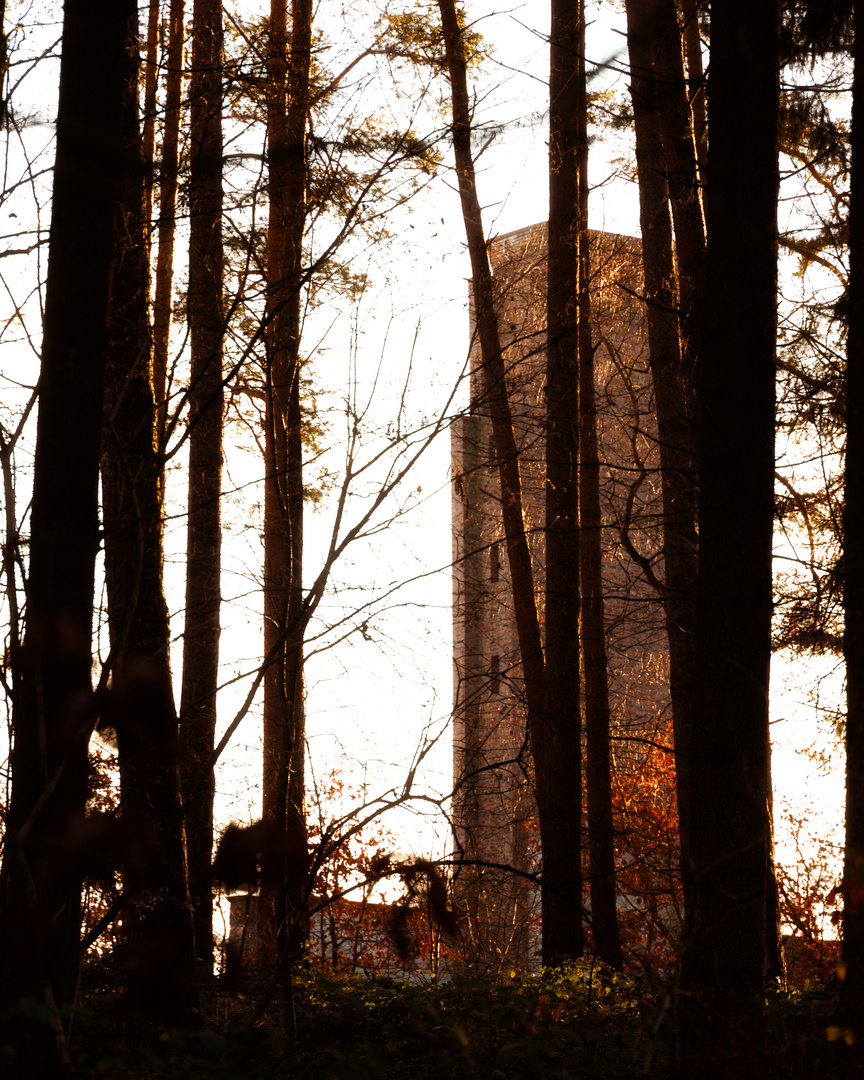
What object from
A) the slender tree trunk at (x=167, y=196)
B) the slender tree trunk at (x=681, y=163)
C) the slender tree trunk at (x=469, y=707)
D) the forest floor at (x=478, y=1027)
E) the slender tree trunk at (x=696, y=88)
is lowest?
the forest floor at (x=478, y=1027)

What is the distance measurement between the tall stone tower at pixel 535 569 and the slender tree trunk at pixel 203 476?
6.72 ft

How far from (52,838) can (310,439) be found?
633 centimetres

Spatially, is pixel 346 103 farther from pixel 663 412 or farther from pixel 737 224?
pixel 663 412

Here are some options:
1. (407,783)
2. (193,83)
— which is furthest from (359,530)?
(193,83)

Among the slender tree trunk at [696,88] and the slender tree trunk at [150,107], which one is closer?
the slender tree trunk at [150,107]

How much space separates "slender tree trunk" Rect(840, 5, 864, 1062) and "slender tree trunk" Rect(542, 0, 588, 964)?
165 inches

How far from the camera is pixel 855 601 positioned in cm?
402

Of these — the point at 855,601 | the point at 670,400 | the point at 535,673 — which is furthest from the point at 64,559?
the point at 535,673

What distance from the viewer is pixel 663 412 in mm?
7840

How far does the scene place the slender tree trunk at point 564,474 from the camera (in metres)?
8.66

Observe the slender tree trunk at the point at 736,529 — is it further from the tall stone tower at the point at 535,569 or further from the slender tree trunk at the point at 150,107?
the slender tree trunk at the point at 150,107

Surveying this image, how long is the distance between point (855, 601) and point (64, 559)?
2988mm

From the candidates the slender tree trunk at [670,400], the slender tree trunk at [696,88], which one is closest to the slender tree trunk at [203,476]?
the slender tree trunk at [670,400]

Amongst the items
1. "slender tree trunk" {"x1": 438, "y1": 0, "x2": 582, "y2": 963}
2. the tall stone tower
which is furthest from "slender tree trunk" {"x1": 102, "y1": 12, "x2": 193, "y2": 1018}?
"slender tree trunk" {"x1": 438, "y1": 0, "x2": 582, "y2": 963}
